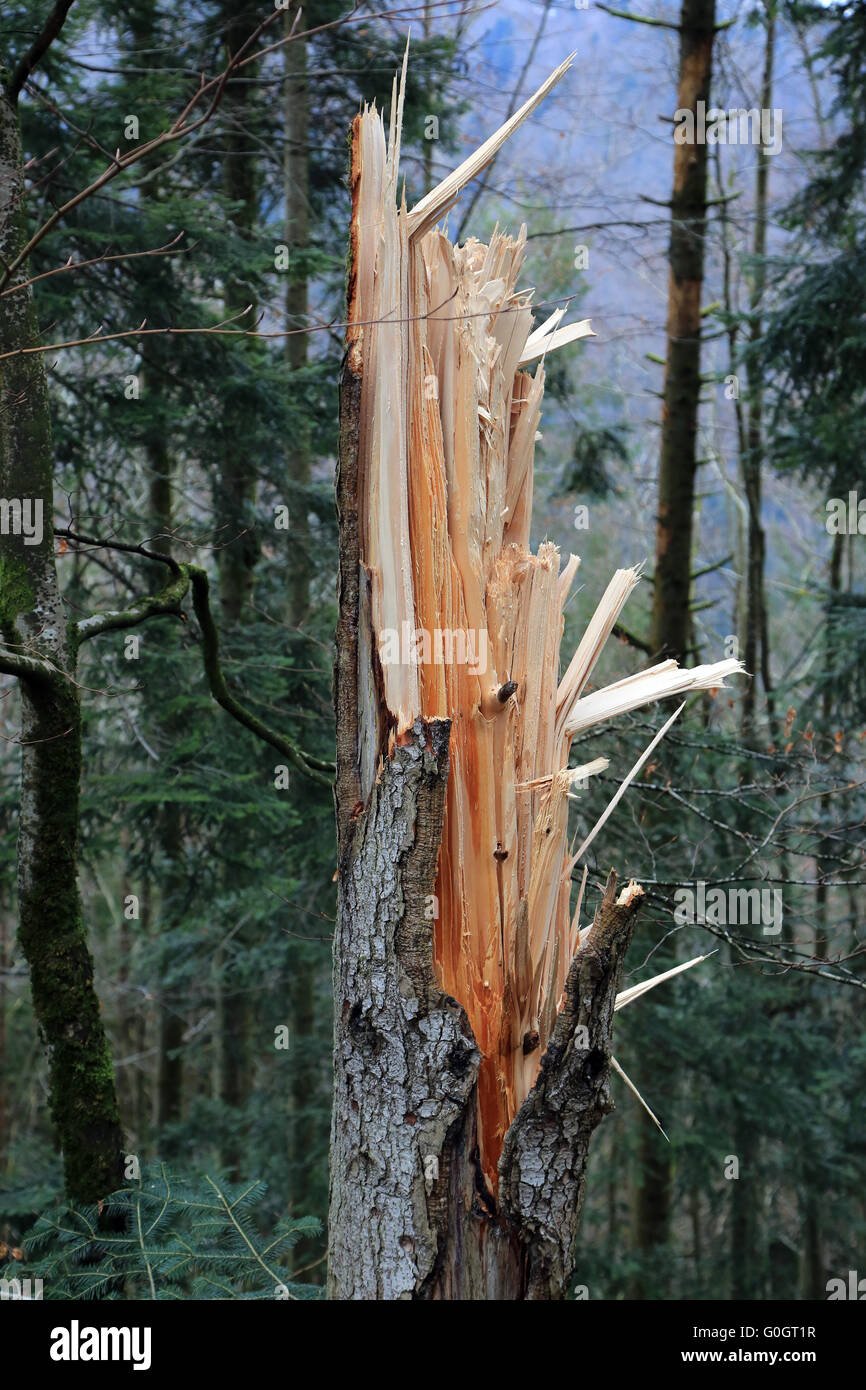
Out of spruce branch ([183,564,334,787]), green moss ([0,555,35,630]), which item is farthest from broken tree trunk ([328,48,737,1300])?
green moss ([0,555,35,630])

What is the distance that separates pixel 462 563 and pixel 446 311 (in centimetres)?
70

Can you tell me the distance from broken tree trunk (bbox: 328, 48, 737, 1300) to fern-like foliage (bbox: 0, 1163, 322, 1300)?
1063 millimetres

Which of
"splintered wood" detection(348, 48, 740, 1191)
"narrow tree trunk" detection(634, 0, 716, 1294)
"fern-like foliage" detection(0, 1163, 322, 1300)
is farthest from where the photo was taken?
"narrow tree trunk" detection(634, 0, 716, 1294)

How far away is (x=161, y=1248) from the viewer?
139 inches

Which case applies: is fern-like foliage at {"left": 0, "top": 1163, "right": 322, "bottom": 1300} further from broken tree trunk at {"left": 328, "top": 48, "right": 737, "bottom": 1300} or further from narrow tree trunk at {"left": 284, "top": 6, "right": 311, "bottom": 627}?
narrow tree trunk at {"left": 284, "top": 6, "right": 311, "bottom": 627}

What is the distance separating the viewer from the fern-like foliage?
3.42 metres

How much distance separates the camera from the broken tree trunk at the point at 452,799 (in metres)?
2.45

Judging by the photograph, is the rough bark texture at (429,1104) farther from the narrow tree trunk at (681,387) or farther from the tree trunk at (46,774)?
the narrow tree trunk at (681,387)

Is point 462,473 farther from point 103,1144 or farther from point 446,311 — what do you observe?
A: point 103,1144

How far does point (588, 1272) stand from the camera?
880 cm

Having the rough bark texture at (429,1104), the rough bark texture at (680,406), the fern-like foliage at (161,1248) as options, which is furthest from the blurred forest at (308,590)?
the rough bark texture at (429,1104)

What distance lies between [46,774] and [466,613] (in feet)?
7.11
